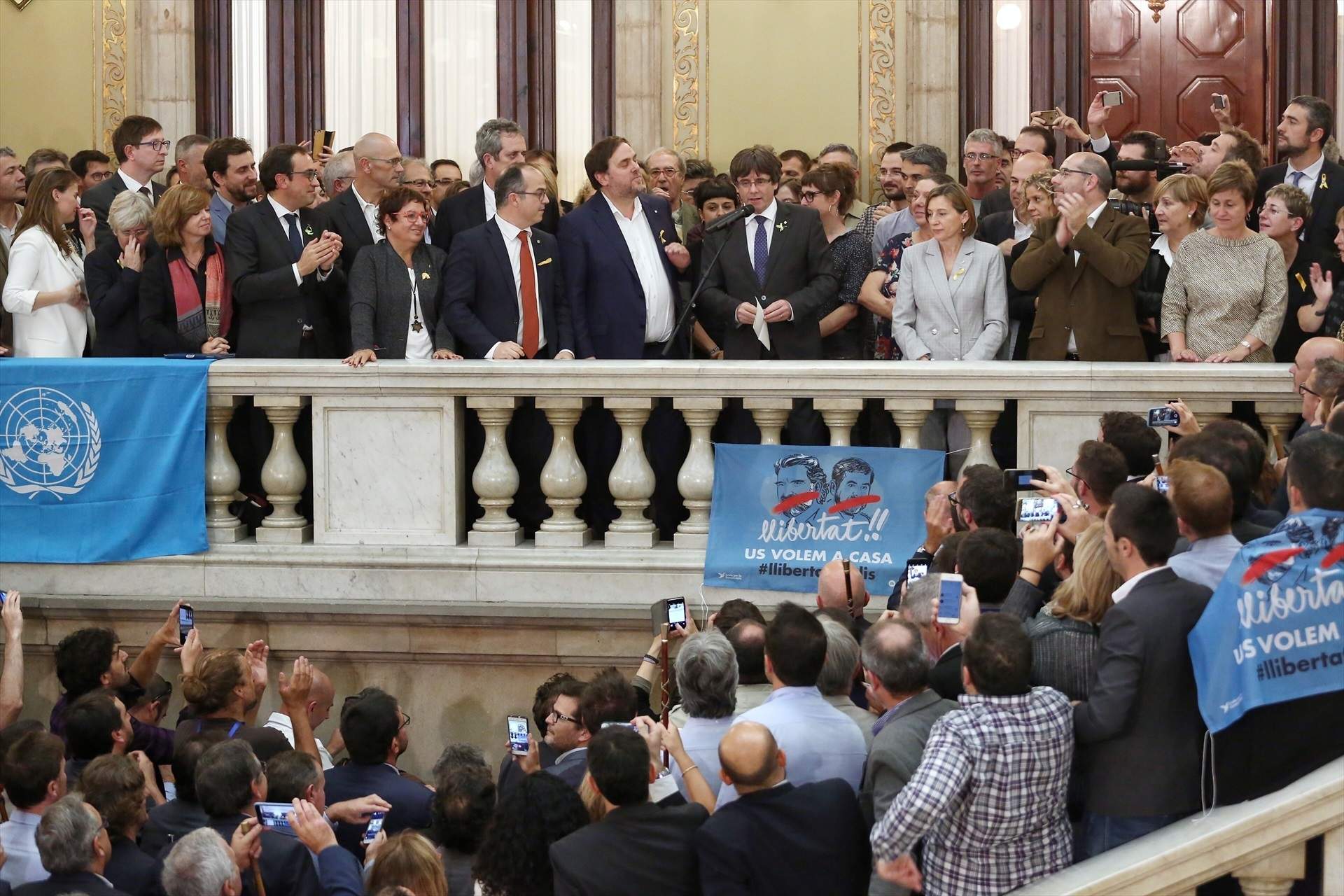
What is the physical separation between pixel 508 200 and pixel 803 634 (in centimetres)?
345

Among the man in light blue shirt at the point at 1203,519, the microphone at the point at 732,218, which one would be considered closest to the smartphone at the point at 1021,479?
the man in light blue shirt at the point at 1203,519

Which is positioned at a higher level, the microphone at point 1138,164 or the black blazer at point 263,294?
the microphone at point 1138,164

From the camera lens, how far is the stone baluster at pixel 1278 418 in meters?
6.57

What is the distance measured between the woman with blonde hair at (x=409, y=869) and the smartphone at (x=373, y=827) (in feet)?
1.42

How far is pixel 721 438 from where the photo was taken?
7.20 m

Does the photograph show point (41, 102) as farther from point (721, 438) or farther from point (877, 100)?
point (721, 438)

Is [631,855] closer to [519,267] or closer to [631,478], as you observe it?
[631,478]

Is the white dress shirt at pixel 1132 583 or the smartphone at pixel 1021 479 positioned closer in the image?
the white dress shirt at pixel 1132 583

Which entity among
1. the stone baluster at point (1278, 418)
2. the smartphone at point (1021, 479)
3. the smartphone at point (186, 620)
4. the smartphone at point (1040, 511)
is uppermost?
the stone baluster at point (1278, 418)

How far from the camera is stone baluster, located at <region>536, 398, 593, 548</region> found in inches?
273

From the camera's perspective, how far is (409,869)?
4633mm

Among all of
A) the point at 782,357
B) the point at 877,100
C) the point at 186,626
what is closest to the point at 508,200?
the point at 782,357

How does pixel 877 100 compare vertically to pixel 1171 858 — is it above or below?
above

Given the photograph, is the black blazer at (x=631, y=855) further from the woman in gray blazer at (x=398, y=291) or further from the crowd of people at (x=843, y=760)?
the woman in gray blazer at (x=398, y=291)
